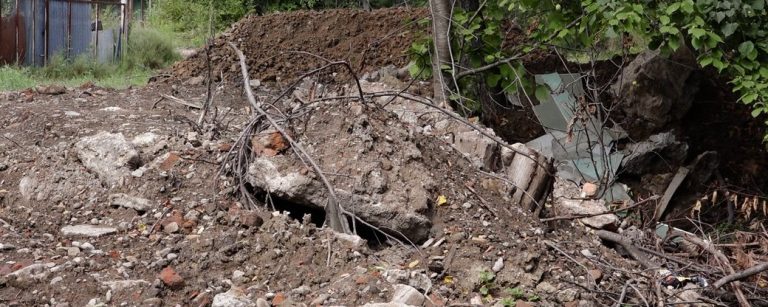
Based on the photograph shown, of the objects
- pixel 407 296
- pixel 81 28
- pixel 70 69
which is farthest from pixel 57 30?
pixel 407 296

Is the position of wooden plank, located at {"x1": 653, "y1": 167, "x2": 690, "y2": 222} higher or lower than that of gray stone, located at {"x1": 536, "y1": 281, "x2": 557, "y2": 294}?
lower

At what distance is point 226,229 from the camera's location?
3676 millimetres

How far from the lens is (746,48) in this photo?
605 cm

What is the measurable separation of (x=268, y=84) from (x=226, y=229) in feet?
16.4

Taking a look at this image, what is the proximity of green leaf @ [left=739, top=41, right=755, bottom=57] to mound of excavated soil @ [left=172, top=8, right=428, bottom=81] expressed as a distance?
3.17 m

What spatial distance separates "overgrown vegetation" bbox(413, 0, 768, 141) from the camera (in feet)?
19.5

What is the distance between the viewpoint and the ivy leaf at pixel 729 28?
5.86m

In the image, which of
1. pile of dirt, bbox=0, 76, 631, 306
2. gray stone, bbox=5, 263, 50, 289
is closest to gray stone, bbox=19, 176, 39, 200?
pile of dirt, bbox=0, 76, 631, 306

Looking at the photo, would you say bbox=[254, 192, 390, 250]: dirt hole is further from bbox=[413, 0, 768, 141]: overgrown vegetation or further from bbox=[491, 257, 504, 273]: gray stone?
bbox=[413, 0, 768, 141]: overgrown vegetation

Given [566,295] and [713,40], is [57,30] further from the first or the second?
[566,295]

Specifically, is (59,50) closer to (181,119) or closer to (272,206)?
(181,119)

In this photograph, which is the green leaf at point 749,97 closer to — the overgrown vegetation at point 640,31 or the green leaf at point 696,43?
the overgrown vegetation at point 640,31

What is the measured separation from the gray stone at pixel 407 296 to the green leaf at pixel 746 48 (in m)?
4.02

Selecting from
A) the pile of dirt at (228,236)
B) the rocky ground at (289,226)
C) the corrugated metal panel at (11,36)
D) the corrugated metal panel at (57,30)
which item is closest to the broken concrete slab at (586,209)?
the rocky ground at (289,226)
